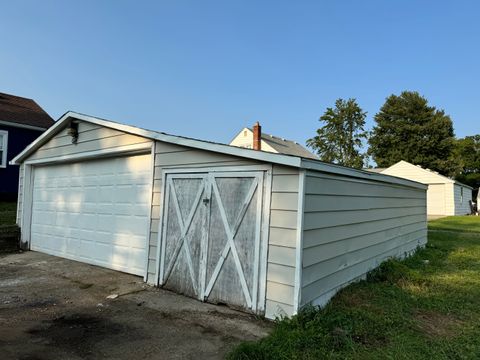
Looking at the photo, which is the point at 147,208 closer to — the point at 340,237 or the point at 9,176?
the point at 340,237

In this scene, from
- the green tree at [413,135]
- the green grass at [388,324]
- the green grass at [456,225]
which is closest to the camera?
the green grass at [388,324]

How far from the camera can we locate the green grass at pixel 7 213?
10531 millimetres

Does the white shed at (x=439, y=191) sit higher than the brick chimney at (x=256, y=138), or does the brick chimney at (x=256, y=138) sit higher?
the brick chimney at (x=256, y=138)

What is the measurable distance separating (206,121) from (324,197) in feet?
75.2

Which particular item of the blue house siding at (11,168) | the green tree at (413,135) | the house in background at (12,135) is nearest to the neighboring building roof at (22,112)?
the house in background at (12,135)

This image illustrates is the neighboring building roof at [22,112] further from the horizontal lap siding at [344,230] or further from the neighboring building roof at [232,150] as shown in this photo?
the horizontal lap siding at [344,230]

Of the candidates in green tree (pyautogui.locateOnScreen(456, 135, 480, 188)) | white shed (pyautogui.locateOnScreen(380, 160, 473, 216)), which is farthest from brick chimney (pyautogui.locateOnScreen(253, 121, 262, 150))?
green tree (pyautogui.locateOnScreen(456, 135, 480, 188))

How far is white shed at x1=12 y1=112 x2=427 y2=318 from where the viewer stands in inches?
175

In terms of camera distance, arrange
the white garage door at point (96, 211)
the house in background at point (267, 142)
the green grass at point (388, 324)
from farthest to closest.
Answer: the house in background at point (267, 142)
the white garage door at point (96, 211)
the green grass at point (388, 324)

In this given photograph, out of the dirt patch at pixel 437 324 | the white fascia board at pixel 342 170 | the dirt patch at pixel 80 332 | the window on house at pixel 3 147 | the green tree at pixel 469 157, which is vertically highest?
the green tree at pixel 469 157

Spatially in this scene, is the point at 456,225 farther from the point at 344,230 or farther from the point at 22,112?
the point at 22,112

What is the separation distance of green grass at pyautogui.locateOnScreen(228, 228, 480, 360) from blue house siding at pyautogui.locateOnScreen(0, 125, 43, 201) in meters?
14.8

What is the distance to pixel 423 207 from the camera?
10250 millimetres

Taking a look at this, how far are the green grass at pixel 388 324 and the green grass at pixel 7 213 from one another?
31.6ft
